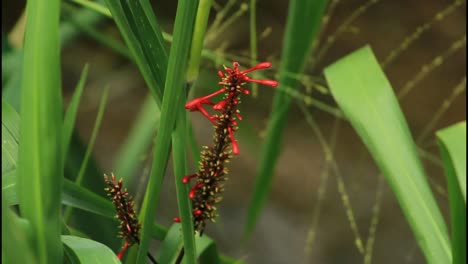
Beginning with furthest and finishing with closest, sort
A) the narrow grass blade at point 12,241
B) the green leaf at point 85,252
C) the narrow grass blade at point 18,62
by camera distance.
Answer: the narrow grass blade at point 18,62 → the green leaf at point 85,252 → the narrow grass blade at point 12,241

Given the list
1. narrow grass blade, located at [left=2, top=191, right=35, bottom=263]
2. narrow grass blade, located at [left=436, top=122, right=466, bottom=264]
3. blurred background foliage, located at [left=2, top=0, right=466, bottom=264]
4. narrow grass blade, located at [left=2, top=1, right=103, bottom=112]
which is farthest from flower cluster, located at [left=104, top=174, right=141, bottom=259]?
blurred background foliage, located at [left=2, top=0, right=466, bottom=264]

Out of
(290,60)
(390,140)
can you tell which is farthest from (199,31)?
(290,60)

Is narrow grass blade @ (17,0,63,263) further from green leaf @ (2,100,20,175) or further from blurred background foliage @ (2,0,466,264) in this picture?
blurred background foliage @ (2,0,466,264)

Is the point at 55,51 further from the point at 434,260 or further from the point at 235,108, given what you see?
the point at 434,260

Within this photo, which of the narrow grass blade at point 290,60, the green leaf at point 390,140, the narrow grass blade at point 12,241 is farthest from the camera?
the narrow grass blade at point 290,60

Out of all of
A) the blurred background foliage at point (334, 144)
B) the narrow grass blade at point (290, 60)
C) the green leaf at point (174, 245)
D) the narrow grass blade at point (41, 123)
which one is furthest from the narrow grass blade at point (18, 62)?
the blurred background foliage at point (334, 144)

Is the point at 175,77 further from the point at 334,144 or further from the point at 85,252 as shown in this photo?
the point at 334,144

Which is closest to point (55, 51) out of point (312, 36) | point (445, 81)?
point (312, 36)

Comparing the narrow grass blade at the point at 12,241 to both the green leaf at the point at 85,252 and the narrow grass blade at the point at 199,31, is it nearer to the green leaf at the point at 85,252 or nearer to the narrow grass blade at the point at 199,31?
the green leaf at the point at 85,252
